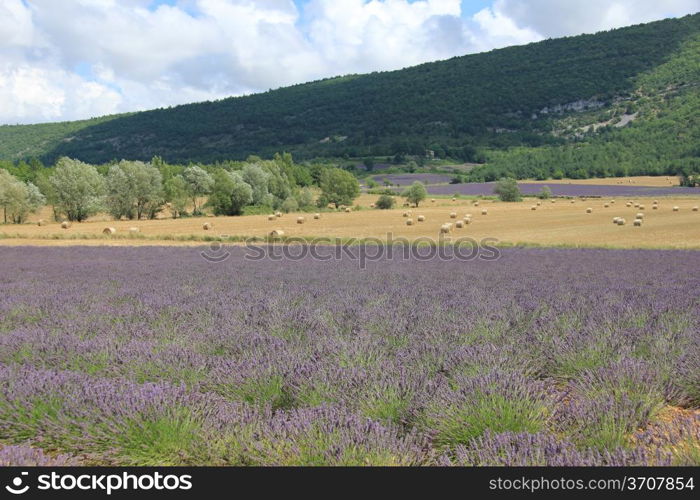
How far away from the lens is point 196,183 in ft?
185

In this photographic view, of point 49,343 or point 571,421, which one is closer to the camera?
point 571,421

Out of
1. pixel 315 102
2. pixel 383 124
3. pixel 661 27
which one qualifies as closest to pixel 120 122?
pixel 315 102

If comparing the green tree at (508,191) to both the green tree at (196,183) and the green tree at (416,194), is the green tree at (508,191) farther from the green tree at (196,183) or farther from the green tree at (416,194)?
the green tree at (196,183)

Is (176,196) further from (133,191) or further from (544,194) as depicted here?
(544,194)

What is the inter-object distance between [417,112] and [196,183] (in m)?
109

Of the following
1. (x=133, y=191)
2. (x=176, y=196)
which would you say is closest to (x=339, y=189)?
(x=176, y=196)

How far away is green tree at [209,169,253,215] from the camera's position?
174 ft

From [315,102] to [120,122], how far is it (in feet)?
207

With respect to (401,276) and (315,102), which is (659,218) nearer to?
(401,276)

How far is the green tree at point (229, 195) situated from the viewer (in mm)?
53156

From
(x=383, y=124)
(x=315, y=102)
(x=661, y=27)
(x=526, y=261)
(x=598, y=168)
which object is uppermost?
(x=661, y=27)

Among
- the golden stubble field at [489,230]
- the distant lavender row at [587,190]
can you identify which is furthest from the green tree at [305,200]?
the distant lavender row at [587,190]

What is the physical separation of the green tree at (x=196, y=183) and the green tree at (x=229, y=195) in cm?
263

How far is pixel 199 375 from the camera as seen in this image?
4277 millimetres
